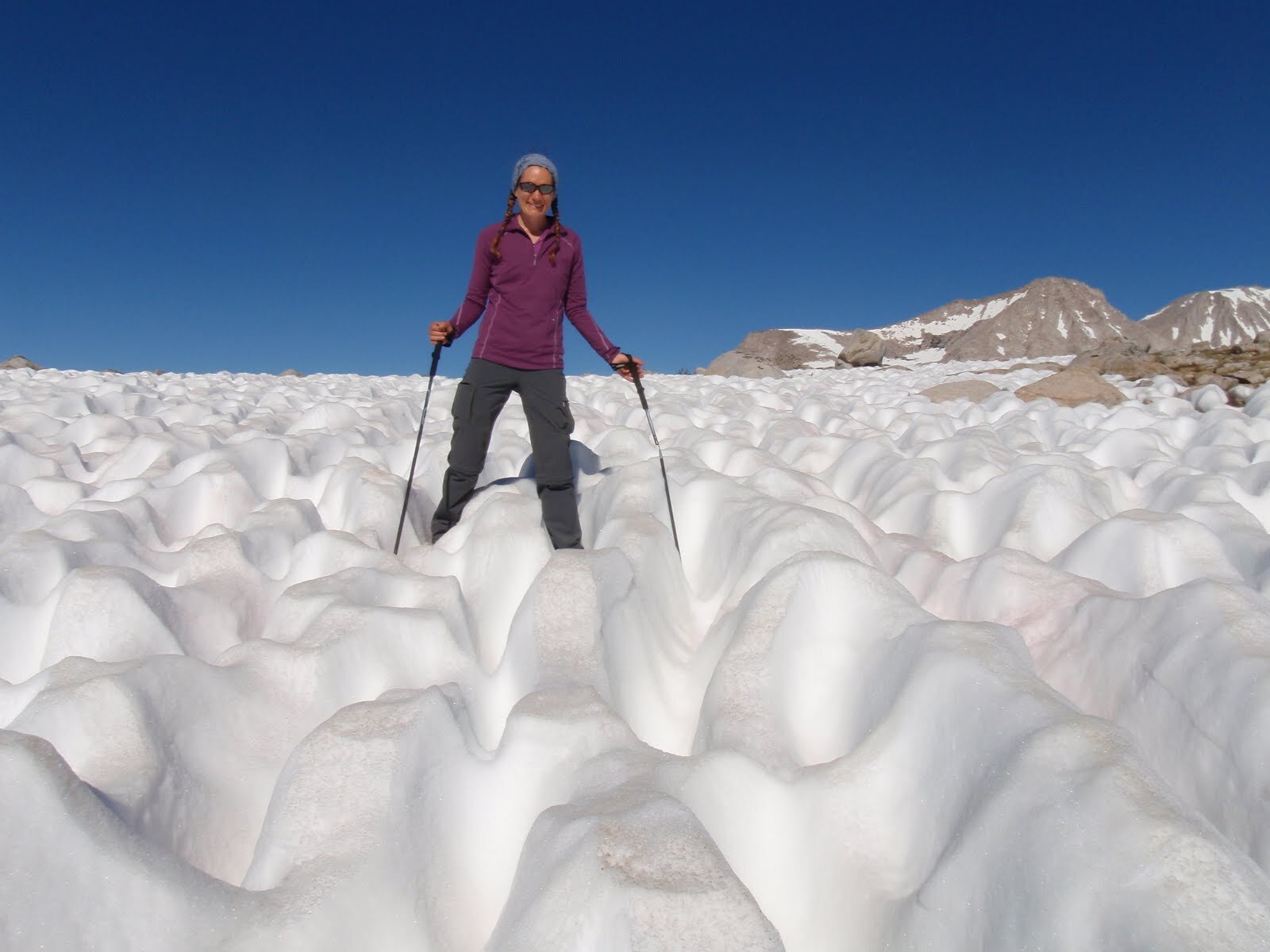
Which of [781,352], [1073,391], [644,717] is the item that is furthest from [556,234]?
[781,352]

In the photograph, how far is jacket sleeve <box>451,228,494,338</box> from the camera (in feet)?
13.4

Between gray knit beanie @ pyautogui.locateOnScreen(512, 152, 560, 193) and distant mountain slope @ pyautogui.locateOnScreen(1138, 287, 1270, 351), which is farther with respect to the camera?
distant mountain slope @ pyautogui.locateOnScreen(1138, 287, 1270, 351)

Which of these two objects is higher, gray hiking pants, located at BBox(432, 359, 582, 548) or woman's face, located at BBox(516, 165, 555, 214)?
woman's face, located at BBox(516, 165, 555, 214)

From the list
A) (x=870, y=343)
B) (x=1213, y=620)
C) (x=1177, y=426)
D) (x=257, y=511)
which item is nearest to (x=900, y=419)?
(x=1177, y=426)

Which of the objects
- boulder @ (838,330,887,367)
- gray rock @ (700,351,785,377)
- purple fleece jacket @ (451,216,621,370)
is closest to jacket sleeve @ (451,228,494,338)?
purple fleece jacket @ (451,216,621,370)

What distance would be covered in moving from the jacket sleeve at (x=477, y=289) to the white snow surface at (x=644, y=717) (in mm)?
1058

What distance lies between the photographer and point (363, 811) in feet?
5.98

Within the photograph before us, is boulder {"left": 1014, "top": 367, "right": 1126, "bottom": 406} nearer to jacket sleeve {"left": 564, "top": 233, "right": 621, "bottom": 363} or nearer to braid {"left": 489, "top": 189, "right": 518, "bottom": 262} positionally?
jacket sleeve {"left": 564, "top": 233, "right": 621, "bottom": 363}

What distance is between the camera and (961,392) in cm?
1085

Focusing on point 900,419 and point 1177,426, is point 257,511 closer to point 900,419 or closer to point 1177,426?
point 900,419

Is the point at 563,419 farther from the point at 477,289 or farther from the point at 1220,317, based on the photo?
the point at 1220,317

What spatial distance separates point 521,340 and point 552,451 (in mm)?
655

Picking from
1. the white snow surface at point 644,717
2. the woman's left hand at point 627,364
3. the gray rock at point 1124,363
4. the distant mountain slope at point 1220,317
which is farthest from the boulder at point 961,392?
the distant mountain slope at point 1220,317

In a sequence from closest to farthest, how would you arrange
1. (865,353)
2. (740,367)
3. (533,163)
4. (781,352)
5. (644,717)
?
(644,717), (533,163), (740,367), (865,353), (781,352)
